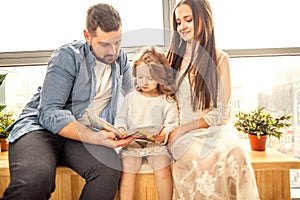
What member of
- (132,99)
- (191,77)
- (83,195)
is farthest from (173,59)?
Answer: (83,195)

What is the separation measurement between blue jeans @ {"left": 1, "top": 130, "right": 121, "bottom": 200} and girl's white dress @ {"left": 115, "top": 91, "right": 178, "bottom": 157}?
0.11 m

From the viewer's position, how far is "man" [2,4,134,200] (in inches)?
55.1

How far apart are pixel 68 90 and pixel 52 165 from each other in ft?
1.13

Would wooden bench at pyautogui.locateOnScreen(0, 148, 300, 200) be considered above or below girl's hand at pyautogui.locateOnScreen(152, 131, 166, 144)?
below

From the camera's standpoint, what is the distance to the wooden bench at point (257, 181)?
5.12 feet

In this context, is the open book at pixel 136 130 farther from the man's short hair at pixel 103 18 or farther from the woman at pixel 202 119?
the man's short hair at pixel 103 18

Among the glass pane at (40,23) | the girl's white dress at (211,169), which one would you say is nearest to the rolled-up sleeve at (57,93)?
the girl's white dress at (211,169)

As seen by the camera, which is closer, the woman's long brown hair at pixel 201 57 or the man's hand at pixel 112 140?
the man's hand at pixel 112 140

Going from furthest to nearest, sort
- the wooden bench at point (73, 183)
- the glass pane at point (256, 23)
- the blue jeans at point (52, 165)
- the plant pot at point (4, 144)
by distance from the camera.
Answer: the glass pane at point (256, 23)
the plant pot at point (4, 144)
the wooden bench at point (73, 183)
the blue jeans at point (52, 165)

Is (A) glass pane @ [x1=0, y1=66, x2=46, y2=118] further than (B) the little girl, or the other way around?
(A) glass pane @ [x1=0, y1=66, x2=46, y2=118]

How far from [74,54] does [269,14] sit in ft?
4.19

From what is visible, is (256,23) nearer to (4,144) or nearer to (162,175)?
(162,175)

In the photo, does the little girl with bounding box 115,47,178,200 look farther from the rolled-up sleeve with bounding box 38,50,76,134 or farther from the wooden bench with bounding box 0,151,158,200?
the rolled-up sleeve with bounding box 38,50,76,134

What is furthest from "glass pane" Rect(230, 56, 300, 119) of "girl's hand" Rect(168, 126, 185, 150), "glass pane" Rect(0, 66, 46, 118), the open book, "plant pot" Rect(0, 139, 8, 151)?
"plant pot" Rect(0, 139, 8, 151)
